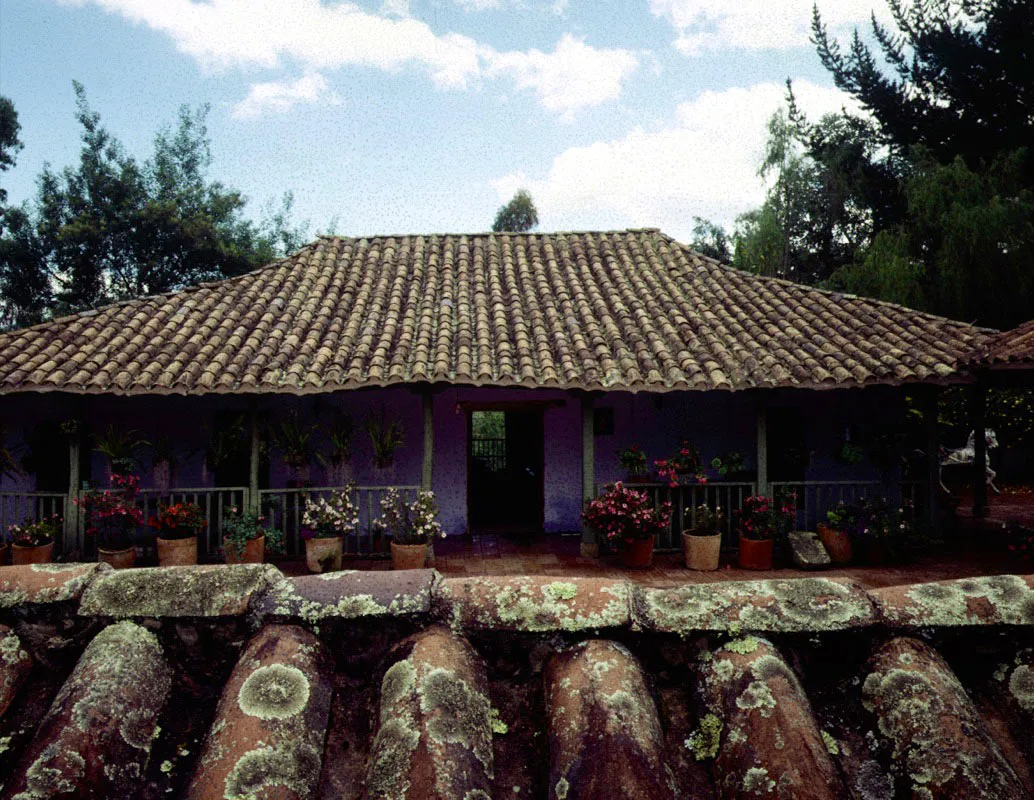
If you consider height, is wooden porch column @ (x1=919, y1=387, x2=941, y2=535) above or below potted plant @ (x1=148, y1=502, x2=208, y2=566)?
above

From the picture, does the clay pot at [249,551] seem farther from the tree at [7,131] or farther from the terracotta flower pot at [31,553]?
the tree at [7,131]

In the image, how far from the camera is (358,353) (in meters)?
8.94

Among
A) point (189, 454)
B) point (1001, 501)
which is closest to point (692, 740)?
point (189, 454)

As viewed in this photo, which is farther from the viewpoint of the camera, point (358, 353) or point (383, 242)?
point (383, 242)

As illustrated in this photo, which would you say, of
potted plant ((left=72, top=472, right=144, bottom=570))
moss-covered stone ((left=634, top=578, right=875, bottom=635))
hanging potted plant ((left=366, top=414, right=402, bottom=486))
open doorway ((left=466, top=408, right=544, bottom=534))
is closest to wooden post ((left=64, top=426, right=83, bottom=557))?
potted plant ((left=72, top=472, right=144, bottom=570))

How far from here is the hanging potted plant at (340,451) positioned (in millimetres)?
9789

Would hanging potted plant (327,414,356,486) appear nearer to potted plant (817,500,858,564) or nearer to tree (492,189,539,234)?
potted plant (817,500,858,564)

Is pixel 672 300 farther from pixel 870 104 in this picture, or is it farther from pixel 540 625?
pixel 870 104

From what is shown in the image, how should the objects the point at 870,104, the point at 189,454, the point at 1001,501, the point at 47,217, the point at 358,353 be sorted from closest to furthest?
the point at 358,353, the point at 189,454, the point at 1001,501, the point at 870,104, the point at 47,217

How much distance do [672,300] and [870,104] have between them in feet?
42.8

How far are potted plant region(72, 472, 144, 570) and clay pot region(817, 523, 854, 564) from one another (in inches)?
366

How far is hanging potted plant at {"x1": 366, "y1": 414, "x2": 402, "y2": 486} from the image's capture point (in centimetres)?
982

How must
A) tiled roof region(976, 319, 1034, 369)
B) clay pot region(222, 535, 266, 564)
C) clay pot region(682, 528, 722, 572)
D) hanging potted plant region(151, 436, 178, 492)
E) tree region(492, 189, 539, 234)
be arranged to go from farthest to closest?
tree region(492, 189, 539, 234) → hanging potted plant region(151, 436, 178, 492) → clay pot region(682, 528, 722, 572) → clay pot region(222, 535, 266, 564) → tiled roof region(976, 319, 1034, 369)

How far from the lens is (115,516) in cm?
947
